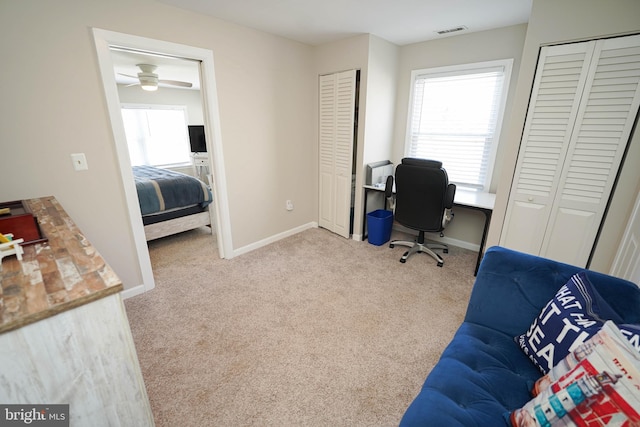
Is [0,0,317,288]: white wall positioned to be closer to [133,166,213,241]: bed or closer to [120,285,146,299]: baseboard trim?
[120,285,146,299]: baseboard trim

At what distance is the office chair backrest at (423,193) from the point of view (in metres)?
2.56

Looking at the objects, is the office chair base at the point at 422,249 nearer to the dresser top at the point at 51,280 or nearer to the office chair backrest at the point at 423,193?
the office chair backrest at the point at 423,193

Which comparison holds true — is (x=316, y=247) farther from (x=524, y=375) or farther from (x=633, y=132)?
(x=633, y=132)

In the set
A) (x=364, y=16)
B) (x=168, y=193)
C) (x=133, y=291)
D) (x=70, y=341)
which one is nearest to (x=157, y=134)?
(x=168, y=193)

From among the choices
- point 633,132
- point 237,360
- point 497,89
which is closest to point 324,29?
point 497,89

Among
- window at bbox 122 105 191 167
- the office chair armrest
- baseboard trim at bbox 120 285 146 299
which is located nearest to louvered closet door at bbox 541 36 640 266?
the office chair armrest

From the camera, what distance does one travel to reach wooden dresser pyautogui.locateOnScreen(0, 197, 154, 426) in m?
0.79

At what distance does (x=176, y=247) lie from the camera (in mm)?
3305

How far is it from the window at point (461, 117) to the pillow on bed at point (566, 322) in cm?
224

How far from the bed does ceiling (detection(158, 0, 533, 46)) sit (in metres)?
1.95

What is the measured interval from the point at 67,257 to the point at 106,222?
1265mm

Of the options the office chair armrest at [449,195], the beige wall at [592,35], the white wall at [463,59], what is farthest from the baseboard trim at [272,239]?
the beige wall at [592,35]

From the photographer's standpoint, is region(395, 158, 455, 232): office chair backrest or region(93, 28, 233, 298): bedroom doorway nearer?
region(93, 28, 233, 298): bedroom doorway

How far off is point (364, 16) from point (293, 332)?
266cm
